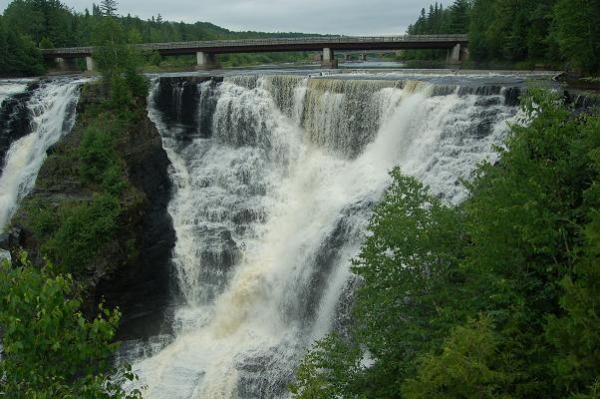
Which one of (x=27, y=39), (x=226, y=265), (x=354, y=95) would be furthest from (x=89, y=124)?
(x=27, y=39)

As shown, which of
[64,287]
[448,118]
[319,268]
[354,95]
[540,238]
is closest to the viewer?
[64,287]

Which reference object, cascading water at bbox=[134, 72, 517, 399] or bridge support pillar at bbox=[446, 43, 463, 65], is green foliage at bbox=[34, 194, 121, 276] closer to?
cascading water at bbox=[134, 72, 517, 399]

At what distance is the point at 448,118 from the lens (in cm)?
2095

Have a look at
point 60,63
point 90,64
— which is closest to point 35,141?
point 90,64

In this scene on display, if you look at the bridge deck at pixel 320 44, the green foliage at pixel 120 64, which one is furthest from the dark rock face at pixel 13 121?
the bridge deck at pixel 320 44

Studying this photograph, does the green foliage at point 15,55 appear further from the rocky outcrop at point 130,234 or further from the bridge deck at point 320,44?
the rocky outcrop at point 130,234

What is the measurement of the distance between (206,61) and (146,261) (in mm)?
34353

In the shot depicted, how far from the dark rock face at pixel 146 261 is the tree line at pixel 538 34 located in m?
20.6

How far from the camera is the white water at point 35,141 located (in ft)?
93.0

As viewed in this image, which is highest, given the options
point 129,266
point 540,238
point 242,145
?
point 540,238

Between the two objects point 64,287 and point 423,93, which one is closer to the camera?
point 64,287

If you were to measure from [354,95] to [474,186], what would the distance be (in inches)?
530

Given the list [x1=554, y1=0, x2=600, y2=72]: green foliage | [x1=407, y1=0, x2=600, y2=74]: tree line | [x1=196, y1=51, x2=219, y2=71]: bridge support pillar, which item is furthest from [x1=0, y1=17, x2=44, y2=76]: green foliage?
[x1=554, y1=0, x2=600, y2=72]: green foliage

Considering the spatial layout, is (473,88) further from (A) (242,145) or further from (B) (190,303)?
(B) (190,303)
